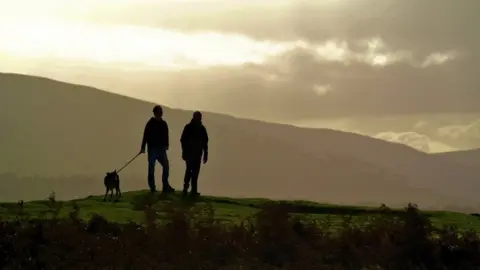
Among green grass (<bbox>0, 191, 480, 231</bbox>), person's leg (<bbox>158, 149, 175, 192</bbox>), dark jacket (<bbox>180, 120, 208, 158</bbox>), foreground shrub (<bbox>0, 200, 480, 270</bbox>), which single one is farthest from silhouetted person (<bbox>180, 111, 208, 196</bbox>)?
foreground shrub (<bbox>0, 200, 480, 270</bbox>)

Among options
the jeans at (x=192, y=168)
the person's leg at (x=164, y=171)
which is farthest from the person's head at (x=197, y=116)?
the person's leg at (x=164, y=171)

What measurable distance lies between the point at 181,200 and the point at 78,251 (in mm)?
7594

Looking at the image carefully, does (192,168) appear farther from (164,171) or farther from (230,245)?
(230,245)

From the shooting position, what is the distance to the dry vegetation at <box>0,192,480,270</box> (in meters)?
13.8

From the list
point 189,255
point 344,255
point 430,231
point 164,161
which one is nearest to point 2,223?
point 189,255

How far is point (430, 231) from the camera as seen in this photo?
15.8 m

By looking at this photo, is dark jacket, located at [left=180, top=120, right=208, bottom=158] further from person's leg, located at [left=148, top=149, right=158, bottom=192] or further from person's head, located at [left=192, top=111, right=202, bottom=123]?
person's leg, located at [left=148, top=149, right=158, bottom=192]

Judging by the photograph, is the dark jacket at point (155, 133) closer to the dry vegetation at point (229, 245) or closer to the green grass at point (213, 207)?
the green grass at point (213, 207)

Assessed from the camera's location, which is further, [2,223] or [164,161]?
[164,161]

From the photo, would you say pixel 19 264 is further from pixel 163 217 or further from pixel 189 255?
pixel 163 217

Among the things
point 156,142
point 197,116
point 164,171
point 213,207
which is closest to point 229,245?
point 213,207

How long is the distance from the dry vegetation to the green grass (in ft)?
5.70

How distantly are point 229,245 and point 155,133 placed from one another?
9.49m

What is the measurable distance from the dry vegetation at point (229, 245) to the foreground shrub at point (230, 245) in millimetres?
16
